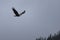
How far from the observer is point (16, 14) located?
230ft

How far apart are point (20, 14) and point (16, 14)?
270 cm

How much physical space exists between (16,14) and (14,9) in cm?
361

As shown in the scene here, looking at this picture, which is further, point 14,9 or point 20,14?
point 20,14

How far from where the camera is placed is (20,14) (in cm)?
7256

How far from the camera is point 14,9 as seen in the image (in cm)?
6656

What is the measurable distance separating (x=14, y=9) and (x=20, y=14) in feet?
20.3
